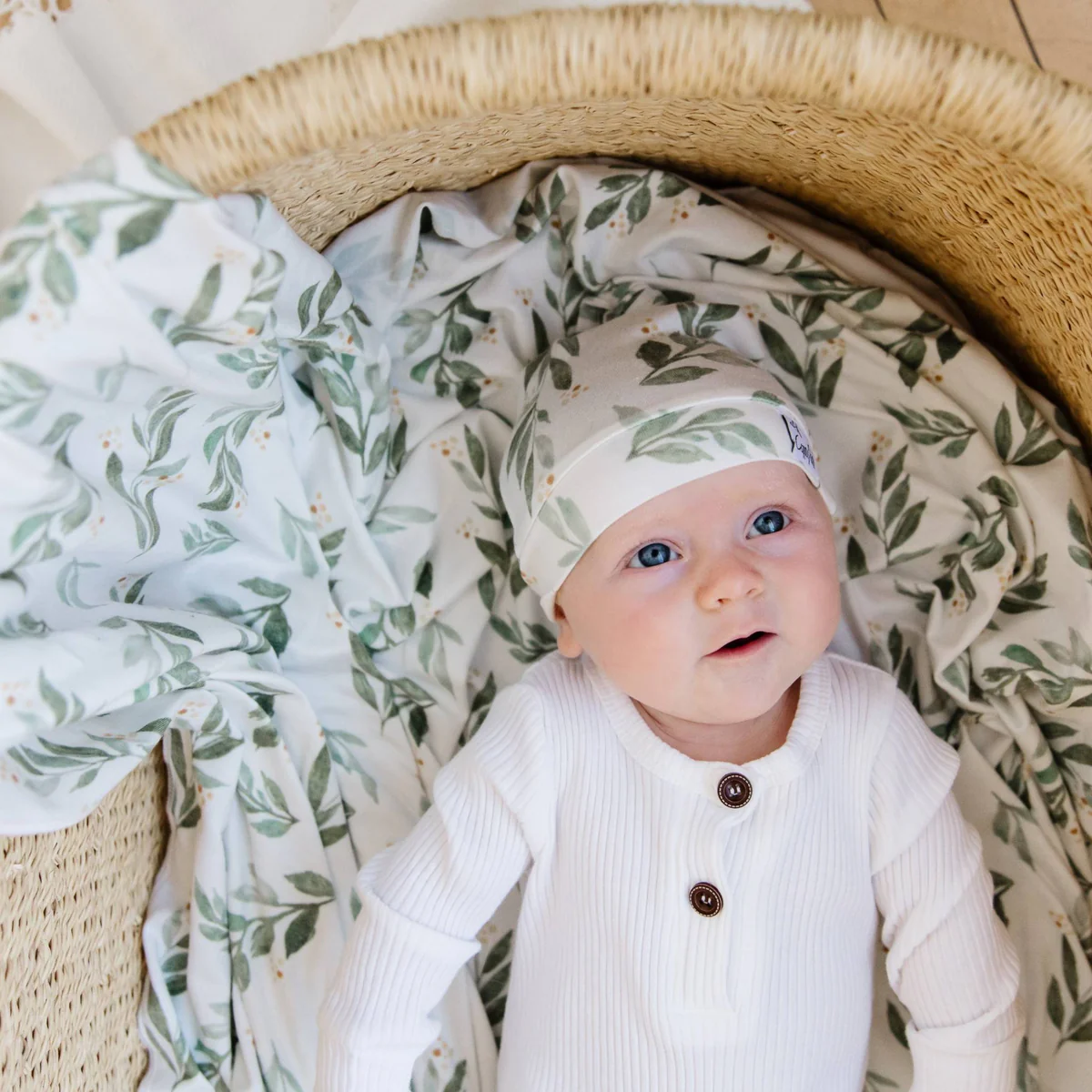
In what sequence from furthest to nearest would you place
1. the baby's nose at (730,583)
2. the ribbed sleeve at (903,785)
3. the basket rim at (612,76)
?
the ribbed sleeve at (903,785) < the baby's nose at (730,583) < the basket rim at (612,76)

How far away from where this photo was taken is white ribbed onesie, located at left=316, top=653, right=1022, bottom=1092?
91cm

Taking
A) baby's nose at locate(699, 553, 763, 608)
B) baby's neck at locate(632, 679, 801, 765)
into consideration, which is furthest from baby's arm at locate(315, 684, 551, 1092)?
baby's nose at locate(699, 553, 763, 608)

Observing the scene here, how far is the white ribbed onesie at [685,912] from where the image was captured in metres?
0.91

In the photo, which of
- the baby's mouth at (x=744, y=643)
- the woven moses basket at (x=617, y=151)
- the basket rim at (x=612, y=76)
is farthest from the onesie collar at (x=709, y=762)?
the basket rim at (x=612, y=76)

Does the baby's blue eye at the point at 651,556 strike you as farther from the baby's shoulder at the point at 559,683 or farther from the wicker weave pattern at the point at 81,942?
the wicker weave pattern at the point at 81,942

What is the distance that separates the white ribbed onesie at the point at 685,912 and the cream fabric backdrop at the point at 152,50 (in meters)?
0.70

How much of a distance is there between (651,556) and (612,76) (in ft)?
1.27

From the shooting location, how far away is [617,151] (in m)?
1.08

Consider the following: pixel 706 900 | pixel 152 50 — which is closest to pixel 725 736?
pixel 706 900

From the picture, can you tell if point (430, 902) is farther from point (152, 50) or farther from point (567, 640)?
point (152, 50)

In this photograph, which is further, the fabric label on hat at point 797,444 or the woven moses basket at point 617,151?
the fabric label on hat at point 797,444

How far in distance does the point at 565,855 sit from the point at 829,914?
24 centimetres

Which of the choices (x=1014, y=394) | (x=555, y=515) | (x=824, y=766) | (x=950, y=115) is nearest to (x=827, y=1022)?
(x=824, y=766)

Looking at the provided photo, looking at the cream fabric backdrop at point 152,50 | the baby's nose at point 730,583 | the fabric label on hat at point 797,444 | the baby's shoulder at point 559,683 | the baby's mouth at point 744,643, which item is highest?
the cream fabric backdrop at point 152,50
